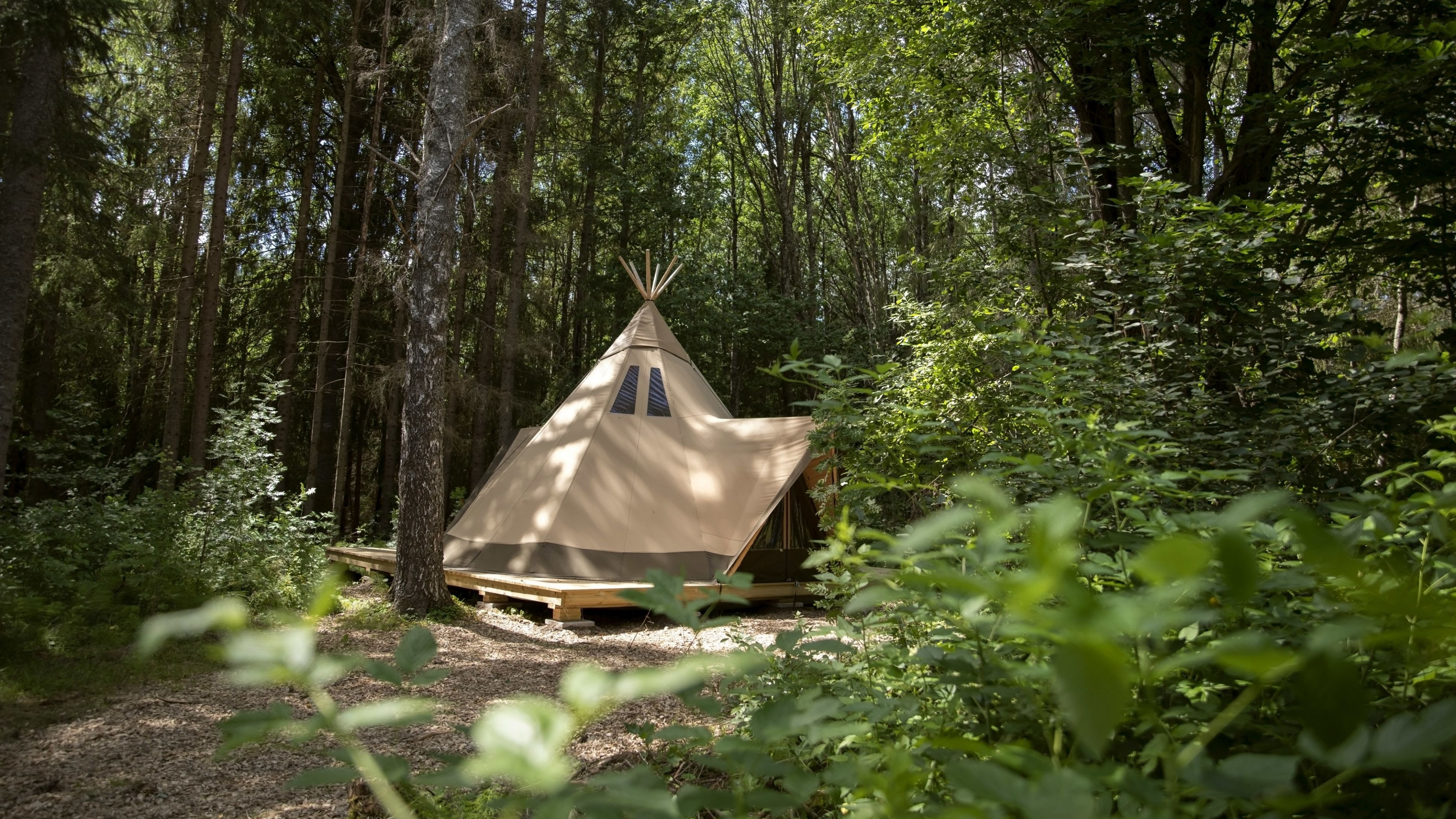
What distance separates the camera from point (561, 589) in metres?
7.16

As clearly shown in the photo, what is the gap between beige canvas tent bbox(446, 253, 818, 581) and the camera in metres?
8.05

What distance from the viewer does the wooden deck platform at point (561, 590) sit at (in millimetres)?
7141

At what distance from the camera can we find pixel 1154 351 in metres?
3.10

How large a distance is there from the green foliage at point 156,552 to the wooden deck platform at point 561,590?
2.30 ft

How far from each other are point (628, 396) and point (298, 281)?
6792mm

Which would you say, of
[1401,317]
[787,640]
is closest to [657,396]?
[1401,317]

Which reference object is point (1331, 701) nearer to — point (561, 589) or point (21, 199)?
point (561, 589)

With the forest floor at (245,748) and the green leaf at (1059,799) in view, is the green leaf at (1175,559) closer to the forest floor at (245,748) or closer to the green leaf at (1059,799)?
the green leaf at (1059,799)

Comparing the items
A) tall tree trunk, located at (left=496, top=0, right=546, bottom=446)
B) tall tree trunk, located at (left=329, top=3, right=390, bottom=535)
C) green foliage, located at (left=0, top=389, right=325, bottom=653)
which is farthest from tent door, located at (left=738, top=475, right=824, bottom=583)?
tall tree trunk, located at (left=329, top=3, right=390, bottom=535)

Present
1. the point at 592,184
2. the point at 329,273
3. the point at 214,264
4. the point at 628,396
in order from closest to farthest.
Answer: the point at 628,396, the point at 214,264, the point at 329,273, the point at 592,184

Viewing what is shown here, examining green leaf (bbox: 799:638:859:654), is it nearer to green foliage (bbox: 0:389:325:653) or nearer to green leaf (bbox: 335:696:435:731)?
green leaf (bbox: 335:696:435:731)

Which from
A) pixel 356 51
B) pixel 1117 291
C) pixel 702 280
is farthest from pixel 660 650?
pixel 702 280

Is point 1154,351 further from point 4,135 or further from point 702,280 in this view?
point 702,280

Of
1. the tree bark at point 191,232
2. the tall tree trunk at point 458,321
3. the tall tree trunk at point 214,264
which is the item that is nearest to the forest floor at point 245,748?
the tall tree trunk at point 214,264
